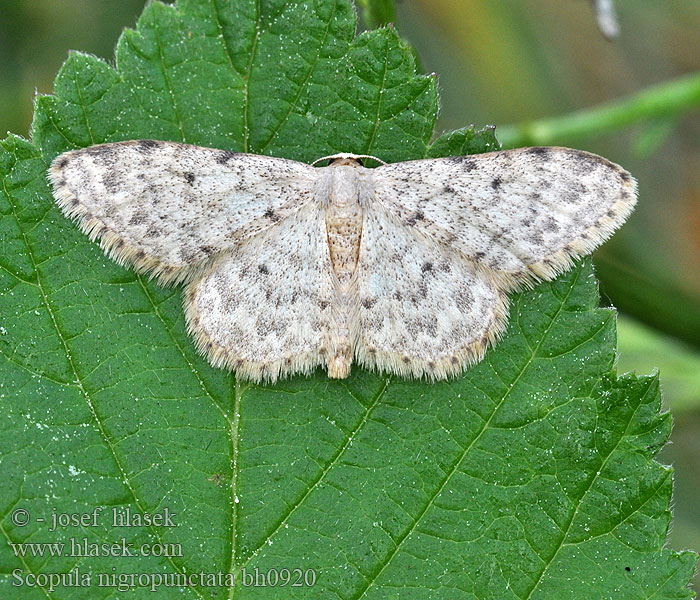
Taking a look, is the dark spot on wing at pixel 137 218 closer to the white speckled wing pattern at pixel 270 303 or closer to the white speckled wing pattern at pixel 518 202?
the white speckled wing pattern at pixel 270 303

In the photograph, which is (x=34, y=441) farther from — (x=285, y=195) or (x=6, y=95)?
(x=6, y=95)

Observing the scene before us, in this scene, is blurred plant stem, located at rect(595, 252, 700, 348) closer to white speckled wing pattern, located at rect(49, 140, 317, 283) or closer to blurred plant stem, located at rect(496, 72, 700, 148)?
blurred plant stem, located at rect(496, 72, 700, 148)

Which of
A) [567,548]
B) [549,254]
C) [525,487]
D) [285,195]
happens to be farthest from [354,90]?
[567,548]

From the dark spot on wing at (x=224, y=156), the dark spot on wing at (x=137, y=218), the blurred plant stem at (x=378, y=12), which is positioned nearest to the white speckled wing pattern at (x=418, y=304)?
the dark spot on wing at (x=224, y=156)

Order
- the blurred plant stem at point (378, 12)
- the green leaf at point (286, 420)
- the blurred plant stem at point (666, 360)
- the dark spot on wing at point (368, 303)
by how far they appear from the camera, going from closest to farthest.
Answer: the green leaf at point (286, 420) → the blurred plant stem at point (378, 12) → the dark spot on wing at point (368, 303) → the blurred plant stem at point (666, 360)

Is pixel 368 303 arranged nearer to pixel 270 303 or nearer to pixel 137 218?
pixel 270 303

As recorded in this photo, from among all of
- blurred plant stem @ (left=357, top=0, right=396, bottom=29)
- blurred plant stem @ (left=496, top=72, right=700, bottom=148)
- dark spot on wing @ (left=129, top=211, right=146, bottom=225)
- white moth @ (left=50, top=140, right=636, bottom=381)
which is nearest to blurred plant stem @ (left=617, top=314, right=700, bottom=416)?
blurred plant stem @ (left=496, top=72, right=700, bottom=148)

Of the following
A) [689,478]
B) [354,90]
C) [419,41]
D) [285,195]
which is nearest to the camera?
[354,90]
